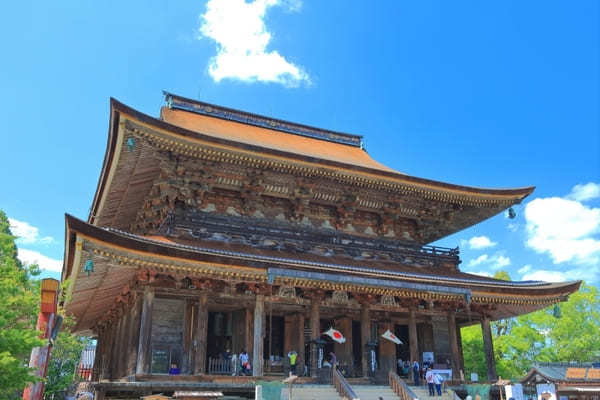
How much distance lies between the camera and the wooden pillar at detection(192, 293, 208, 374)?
15.4m

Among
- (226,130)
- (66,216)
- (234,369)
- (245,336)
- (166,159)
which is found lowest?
(234,369)

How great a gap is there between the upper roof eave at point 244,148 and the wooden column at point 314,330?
506 cm

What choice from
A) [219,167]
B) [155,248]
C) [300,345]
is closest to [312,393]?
[300,345]

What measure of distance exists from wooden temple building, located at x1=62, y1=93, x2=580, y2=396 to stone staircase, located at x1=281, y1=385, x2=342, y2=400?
1.19 m

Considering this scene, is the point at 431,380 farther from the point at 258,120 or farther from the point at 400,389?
the point at 258,120

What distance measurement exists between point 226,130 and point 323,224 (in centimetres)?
672

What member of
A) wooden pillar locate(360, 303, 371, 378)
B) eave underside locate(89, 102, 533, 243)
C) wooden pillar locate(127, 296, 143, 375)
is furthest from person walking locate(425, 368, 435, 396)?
wooden pillar locate(127, 296, 143, 375)

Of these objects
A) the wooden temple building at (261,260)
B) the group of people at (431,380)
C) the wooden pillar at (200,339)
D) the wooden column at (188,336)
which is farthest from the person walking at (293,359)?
the group of people at (431,380)

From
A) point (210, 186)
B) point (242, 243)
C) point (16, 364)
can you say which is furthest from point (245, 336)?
point (16, 364)

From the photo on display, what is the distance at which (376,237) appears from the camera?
2148 cm

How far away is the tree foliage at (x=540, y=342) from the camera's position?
1394 inches

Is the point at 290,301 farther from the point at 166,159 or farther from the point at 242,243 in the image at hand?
the point at 166,159

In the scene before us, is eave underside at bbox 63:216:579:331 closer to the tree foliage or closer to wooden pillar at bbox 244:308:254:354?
wooden pillar at bbox 244:308:254:354

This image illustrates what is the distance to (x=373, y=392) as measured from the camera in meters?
16.3
